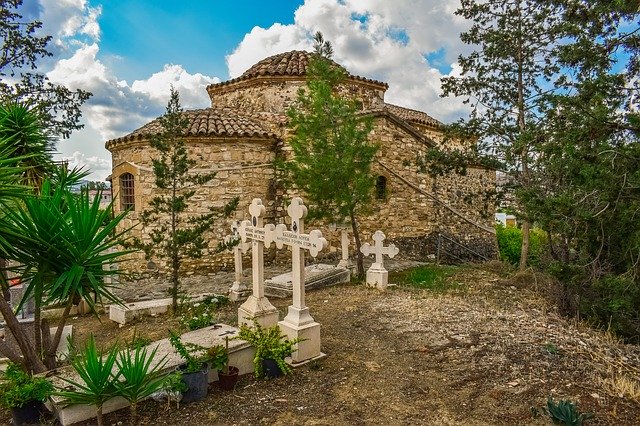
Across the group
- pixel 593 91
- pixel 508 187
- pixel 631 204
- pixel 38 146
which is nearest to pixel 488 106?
pixel 508 187

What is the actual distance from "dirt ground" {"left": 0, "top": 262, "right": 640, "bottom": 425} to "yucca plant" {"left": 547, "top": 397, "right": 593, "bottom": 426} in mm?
179

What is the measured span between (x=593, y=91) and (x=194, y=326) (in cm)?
719

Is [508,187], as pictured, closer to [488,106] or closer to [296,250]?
[488,106]

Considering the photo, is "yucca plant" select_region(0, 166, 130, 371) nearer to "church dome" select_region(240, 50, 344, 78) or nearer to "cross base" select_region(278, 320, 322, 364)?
"cross base" select_region(278, 320, 322, 364)

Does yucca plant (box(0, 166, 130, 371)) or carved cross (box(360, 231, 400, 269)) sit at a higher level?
yucca plant (box(0, 166, 130, 371))

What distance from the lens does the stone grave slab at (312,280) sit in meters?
8.98

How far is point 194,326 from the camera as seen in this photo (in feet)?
18.5

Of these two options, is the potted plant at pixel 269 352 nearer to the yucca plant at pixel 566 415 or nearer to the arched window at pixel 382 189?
the yucca plant at pixel 566 415

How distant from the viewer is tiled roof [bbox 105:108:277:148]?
11.6 metres

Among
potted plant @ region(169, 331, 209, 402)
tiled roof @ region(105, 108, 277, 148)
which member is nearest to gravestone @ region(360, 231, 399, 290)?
tiled roof @ region(105, 108, 277, 148)

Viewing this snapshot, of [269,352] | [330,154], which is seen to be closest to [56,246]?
[269,352]

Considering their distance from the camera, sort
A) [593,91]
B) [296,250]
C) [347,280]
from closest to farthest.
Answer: [296,250] < [593,91] < [347,280]

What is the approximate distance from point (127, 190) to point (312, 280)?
654cm

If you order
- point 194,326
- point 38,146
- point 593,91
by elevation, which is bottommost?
Result: point 194,326
